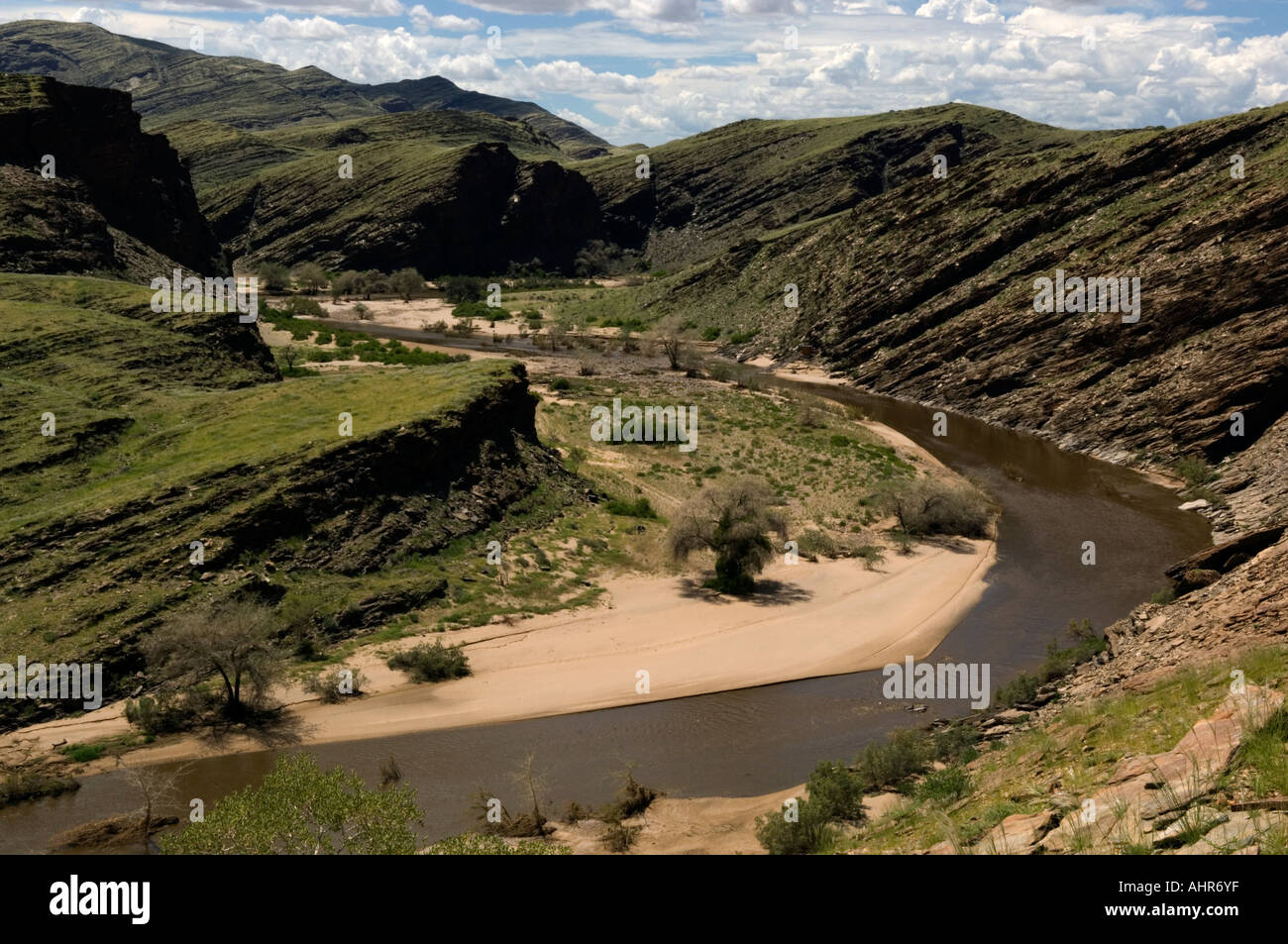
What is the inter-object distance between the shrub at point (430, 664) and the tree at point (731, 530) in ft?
37.0

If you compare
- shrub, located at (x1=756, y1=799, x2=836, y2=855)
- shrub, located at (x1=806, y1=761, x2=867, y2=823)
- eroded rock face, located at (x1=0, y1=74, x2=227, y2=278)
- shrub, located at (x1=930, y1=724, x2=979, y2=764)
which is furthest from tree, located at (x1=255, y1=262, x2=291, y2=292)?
shrub, located at (x1=756, y1=799, x2=836, y2=855)

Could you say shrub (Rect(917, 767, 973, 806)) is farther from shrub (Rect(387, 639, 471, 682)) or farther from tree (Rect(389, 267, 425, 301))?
tree (Rect(389, 267, 425, 301))

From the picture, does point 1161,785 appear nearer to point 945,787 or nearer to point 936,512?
point 945,787

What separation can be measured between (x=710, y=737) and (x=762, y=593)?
1052 cm

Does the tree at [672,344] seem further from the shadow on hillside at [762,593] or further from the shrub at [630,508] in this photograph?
the shadow on hillside at [762,593]

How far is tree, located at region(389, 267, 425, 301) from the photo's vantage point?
127m

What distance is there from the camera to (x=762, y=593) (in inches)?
1458

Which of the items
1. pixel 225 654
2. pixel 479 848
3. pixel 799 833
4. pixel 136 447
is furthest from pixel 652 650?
pixel 136 447

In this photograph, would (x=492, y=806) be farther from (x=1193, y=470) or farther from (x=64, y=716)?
(x=1193, y=470)

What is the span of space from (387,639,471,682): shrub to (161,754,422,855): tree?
11827 mm

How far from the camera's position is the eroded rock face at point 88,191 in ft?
193

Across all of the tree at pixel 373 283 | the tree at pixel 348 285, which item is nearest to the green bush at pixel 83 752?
the tree at pixel 348 285

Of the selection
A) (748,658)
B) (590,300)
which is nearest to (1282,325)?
(748,658)
